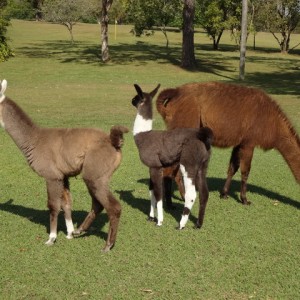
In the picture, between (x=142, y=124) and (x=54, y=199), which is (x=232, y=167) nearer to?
(x=142, y=124)

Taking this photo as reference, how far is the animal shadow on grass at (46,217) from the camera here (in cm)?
658

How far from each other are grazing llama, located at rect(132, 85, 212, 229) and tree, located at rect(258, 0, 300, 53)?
144 feet

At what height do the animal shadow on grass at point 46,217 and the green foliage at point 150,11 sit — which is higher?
the green foliage at point 150,11

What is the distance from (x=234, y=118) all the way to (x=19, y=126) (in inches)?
134

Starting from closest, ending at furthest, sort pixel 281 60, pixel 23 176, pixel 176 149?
1. pixel 176 149
2. pixel 23 176
3. pixel 281 60

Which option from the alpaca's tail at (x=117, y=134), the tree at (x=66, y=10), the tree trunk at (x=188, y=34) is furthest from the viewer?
the tree at (x=66, y=10)

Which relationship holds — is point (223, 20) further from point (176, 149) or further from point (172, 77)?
point (176, 149)

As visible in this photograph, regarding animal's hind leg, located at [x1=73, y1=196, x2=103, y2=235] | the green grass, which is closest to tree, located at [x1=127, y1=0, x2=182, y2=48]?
the green grass

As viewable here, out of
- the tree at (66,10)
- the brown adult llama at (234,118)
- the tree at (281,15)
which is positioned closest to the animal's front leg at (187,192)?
the brown adult llama at (234,118)

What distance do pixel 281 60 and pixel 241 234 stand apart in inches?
1502

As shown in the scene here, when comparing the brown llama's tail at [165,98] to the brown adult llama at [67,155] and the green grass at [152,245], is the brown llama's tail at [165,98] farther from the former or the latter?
the brown adult llama at [67,155]

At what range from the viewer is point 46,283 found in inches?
203

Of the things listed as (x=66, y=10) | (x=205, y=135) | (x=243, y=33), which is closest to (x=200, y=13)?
(x=66, y=10)

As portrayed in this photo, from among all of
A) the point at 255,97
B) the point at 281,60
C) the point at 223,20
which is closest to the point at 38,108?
the point at 255,97
